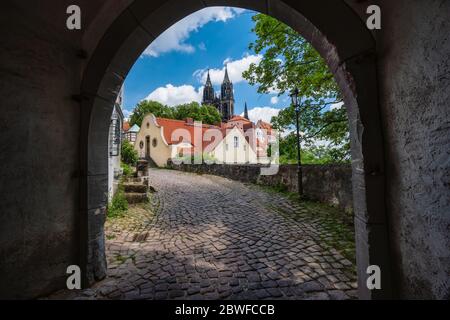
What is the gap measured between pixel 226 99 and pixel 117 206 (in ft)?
183

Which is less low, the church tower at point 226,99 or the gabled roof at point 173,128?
the church tower at point 226,99

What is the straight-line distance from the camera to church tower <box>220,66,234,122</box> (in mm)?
57062

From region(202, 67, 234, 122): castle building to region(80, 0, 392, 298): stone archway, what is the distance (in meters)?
54.5

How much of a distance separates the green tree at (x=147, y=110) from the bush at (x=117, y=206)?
132 feet

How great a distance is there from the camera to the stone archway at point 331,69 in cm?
178

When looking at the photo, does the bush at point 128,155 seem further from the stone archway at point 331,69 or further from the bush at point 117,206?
the stone archway at point 331,69

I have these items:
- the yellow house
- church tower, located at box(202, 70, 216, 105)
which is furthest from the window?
church tower, located at box(202, 70, 216, 105)

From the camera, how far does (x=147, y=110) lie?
4453 centimetres

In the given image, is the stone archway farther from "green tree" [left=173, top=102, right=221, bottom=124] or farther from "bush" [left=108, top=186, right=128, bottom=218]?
"green tree" [left=173, top=102, right=221, bottom=124]

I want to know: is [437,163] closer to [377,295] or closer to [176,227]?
[377,295]

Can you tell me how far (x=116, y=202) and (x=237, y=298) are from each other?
16.9ft

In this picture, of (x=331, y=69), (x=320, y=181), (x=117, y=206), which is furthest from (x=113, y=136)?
(x=320, y=181)

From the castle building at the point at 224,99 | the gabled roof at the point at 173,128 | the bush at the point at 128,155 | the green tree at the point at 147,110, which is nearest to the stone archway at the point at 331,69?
the bush at the point at 128,155
